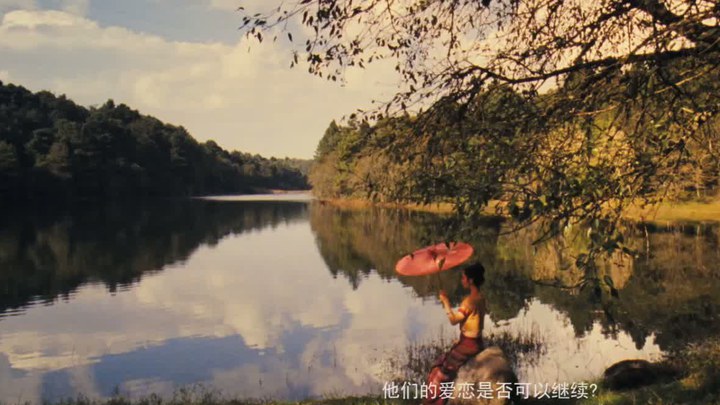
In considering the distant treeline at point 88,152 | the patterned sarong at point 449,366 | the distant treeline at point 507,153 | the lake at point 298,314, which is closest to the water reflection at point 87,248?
the lake at point 298,314

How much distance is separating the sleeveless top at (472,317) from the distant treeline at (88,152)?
87.6 metres

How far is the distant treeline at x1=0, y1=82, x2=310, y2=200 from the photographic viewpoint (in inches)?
3664

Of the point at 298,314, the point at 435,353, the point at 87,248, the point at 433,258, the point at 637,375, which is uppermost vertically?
the point at 433,258

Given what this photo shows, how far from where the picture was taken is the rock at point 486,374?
790 centimetres

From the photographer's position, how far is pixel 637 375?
1003 cm

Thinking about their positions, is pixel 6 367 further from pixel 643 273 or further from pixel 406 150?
pixel 643 273

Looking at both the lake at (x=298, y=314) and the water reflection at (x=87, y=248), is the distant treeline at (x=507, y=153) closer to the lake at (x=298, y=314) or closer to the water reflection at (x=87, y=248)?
the lake at (x=298, y=314)

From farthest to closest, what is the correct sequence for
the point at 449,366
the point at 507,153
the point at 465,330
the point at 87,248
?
the point at 87,248, the point at 449,366, the point at 465,330, the point at 507,153

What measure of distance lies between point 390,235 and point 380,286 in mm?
22357

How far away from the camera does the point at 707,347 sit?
11.2 metres

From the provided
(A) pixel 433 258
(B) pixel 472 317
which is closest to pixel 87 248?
(B) pixel 472 317

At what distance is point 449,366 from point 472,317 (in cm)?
79

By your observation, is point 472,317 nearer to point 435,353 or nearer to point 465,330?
point 465,330

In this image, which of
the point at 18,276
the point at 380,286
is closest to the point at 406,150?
the point at 380,286
